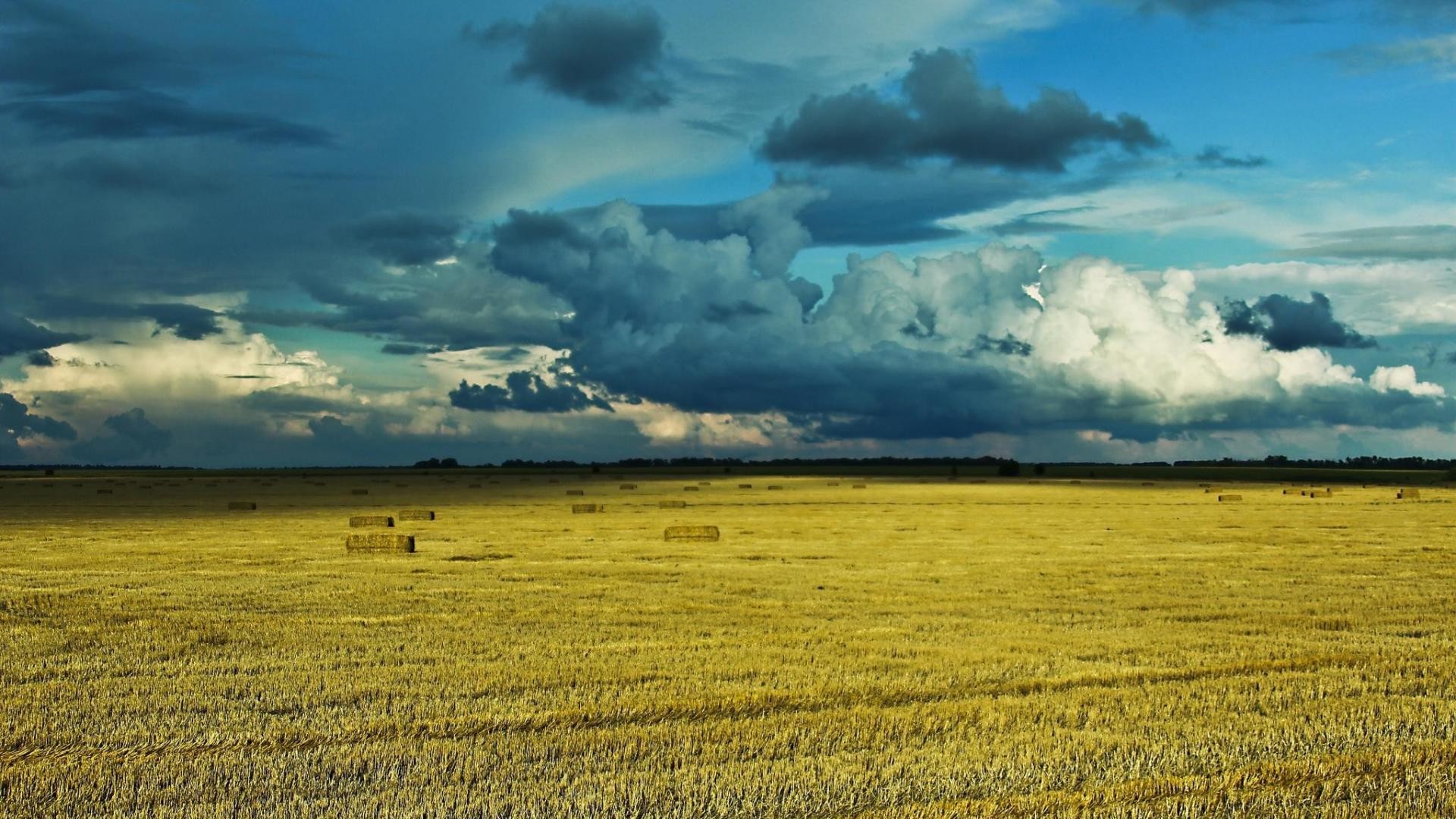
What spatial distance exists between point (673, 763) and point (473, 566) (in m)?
18.8

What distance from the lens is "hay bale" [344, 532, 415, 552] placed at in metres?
33.0

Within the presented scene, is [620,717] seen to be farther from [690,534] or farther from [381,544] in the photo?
[690,534]

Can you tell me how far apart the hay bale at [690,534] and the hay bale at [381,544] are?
797 centimetres

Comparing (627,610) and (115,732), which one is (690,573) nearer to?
(627,610)

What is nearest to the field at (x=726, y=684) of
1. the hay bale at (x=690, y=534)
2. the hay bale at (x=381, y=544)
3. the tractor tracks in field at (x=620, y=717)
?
the tractor tracks in field at (x=620, y=717)

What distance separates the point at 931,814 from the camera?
29.4 ft

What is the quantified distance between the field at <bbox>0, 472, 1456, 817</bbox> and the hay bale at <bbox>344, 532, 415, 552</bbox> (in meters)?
0.67

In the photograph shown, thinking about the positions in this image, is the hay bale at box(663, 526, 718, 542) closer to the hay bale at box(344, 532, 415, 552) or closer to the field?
the field

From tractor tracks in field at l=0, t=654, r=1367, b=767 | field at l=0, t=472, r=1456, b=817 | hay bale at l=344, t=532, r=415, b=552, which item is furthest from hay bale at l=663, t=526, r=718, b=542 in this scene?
tractor tracks in field at l=0, t=654, r=1367, b=767

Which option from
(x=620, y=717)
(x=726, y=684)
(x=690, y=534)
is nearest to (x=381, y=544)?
(x=690, y=534)

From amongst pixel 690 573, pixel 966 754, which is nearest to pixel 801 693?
pixel 966 754

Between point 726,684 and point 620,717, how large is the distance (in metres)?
1.91

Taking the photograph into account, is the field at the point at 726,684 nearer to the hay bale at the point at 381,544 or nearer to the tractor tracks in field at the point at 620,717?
the tractor tracks in field at the point at 620,717

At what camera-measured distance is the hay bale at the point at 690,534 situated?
1475 inches
